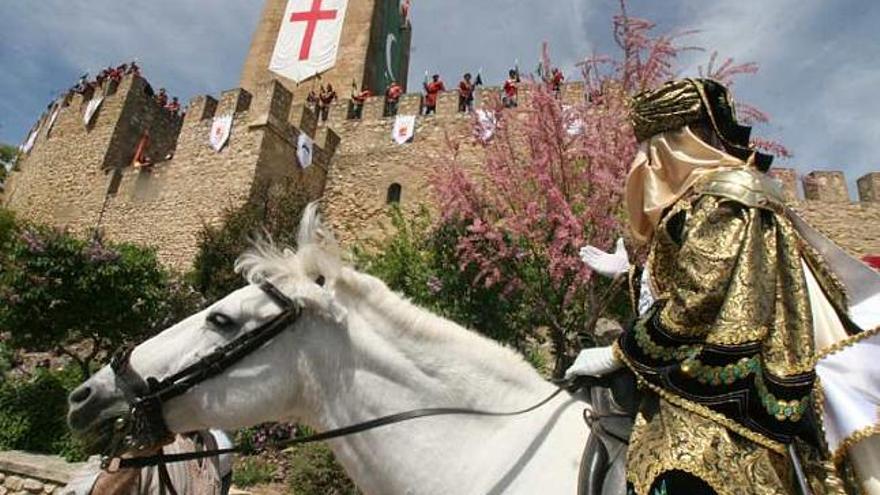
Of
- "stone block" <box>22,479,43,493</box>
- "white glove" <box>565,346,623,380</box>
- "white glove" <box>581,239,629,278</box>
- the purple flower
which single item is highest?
the purple flower

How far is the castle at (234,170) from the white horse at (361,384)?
11.3 m

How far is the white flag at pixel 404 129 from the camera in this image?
62.2ft

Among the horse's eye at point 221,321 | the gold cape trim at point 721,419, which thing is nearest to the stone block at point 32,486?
the horse's eye at point 221,321

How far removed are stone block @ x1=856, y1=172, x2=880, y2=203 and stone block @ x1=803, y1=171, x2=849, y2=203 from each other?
28.4 inches

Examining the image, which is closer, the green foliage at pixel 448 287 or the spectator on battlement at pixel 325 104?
the green foliage at pixel 448 287

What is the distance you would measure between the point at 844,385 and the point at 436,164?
984 cm

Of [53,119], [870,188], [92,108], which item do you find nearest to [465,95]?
[870,188]

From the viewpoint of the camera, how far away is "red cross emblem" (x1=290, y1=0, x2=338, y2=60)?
26219mm

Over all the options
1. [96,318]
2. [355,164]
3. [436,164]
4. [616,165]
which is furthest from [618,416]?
[355,164]

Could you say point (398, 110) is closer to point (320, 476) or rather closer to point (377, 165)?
point (377, 165)

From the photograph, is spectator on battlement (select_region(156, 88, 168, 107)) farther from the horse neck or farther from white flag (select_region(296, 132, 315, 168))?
the horse neck

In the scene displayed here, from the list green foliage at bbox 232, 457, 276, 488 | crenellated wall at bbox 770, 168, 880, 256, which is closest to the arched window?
green foliage at bbox 232, 457, 276, 488

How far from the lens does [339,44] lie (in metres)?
26.2

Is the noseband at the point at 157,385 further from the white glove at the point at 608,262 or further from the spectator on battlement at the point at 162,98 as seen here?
the spectator on battlement at the point at 162,98
